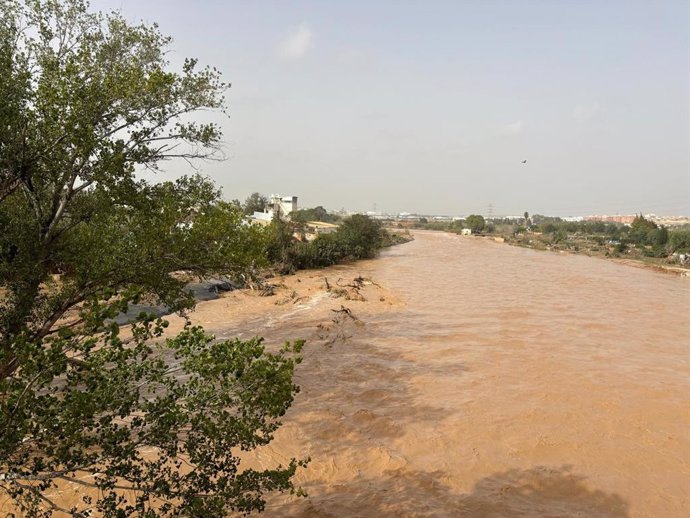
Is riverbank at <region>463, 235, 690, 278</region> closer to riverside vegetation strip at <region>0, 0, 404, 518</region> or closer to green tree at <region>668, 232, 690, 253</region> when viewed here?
green tree at <region>668, 232, 690, 253</region>

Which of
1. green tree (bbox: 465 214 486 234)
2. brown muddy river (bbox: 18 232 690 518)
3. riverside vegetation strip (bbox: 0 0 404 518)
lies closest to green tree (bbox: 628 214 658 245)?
green tree (bbox: 465 214 486 234)

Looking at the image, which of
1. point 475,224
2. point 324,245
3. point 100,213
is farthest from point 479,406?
point 475,224

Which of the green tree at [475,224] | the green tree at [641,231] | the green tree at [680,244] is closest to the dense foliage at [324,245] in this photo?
the green tree at [680,244]

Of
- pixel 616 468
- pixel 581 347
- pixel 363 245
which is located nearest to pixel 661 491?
pixel 616 468

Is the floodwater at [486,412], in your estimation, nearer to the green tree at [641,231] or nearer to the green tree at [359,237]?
the green tree at [359,237]

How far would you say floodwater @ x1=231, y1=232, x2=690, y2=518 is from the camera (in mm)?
8031

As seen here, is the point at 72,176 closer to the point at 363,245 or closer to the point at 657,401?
the point at 657,401

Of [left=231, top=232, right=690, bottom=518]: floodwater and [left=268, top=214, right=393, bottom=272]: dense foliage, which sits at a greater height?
[left=268, top=214, right=393, bottom=272]: dense foliage

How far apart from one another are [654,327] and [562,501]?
16742 mm

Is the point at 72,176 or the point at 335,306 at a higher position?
the point at 72,176

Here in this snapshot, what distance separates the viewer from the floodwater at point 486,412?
316 inches

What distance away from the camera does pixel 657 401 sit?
12227 mm

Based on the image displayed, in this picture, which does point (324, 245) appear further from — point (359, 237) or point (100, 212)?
point (100, 212)

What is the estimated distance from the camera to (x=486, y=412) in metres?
11.3
